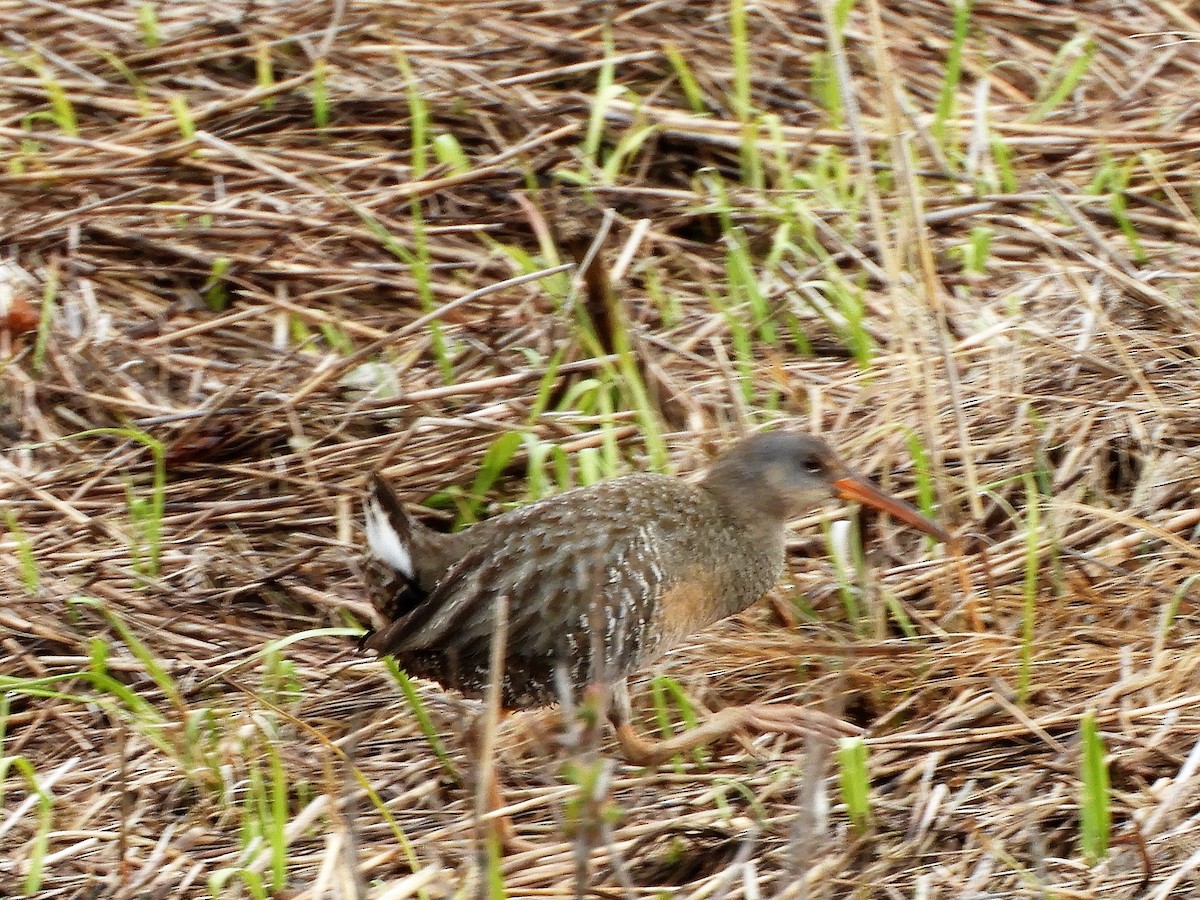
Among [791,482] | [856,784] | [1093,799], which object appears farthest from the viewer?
[791,482]

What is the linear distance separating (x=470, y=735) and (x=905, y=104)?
3.88m

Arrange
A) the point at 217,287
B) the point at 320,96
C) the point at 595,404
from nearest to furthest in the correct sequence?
the point at 595,404 → the point at 217,287 → the point at 320,96

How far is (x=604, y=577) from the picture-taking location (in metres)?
3.38

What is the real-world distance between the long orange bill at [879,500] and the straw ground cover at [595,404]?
11 centimetres

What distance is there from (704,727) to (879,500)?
0.69 metres

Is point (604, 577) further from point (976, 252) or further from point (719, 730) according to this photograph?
point (976, 252)

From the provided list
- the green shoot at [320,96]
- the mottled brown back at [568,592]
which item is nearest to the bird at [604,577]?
the mottled brown back at [568,592]

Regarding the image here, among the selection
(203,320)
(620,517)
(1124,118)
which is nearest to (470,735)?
(620,517)

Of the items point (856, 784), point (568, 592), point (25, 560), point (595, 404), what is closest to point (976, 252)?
point (595, 404)

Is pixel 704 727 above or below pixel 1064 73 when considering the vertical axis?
below

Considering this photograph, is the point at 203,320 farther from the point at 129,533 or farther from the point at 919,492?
the point at 919,492

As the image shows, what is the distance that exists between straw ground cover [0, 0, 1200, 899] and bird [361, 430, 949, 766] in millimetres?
132

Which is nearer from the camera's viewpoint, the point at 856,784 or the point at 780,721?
the point at 856,784

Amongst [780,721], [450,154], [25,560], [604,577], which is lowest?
[780,721]
